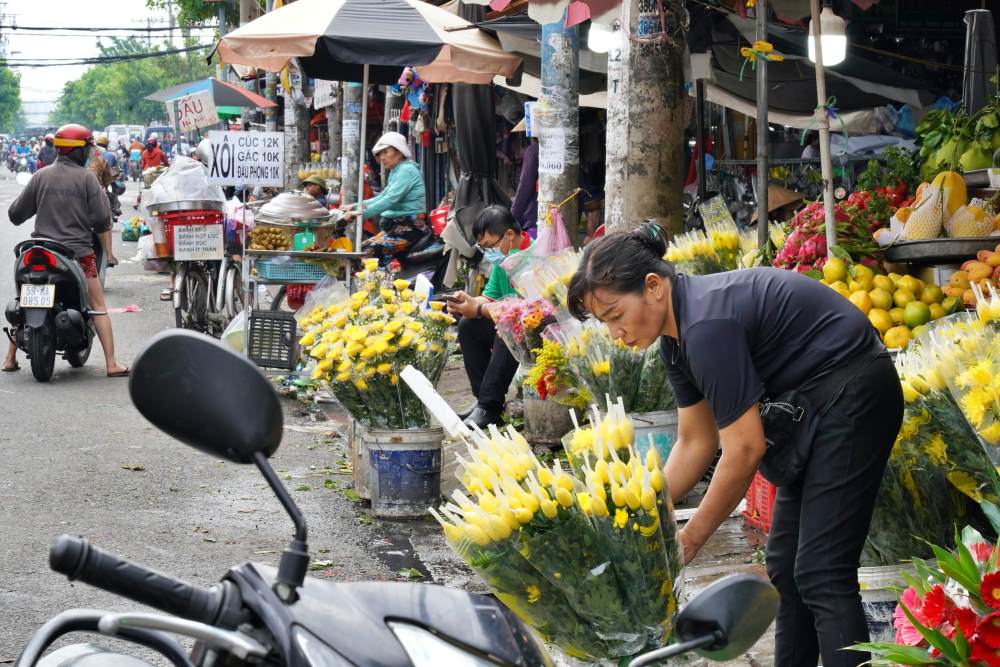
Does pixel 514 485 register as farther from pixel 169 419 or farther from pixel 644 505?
pixel 169 419

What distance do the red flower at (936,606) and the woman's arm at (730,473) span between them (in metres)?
0.61

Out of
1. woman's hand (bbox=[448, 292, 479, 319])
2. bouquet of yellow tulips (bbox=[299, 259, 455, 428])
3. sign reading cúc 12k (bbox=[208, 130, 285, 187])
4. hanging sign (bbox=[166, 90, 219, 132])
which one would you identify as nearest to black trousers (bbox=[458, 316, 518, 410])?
woman's hand (bbox=[448, 292, 479, 319])

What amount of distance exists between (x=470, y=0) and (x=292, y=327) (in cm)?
307

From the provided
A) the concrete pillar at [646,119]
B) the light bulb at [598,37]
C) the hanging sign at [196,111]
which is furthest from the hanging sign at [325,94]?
the concrete pillar at [646,119]

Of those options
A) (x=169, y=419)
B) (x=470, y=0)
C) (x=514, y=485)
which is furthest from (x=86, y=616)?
(x=470, y=0)

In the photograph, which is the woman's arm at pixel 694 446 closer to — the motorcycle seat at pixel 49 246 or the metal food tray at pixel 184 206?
the motorcycle seat at pixel 49 246

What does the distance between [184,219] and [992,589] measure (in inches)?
401

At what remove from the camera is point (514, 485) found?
2912 millimetres

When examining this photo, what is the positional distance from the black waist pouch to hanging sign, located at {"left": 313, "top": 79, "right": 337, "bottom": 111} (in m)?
18.6

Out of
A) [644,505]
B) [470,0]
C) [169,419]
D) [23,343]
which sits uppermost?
[470,0]

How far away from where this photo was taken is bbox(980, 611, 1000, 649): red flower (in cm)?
275

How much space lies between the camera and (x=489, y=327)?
878 centimetres

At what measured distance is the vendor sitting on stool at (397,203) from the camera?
1242cm

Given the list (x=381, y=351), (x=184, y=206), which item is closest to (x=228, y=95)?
(x=184, y=206)
